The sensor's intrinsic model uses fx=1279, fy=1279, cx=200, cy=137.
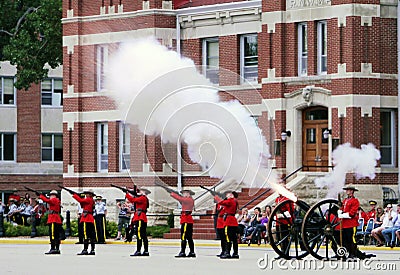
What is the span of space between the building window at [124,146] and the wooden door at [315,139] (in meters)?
A: 8.40

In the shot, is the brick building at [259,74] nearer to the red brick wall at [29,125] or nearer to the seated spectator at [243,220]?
the seated spectator at [243,220]

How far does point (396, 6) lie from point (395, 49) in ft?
5.25

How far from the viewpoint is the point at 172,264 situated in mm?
31969

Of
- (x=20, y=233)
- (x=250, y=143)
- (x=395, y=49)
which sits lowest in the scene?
(x=20, y=233)

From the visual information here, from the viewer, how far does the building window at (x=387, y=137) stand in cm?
4828

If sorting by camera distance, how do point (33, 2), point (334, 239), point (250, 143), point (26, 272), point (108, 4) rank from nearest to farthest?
point (26, 272) < point (334, 239) < point (250, 143) < point (108, 4) < point (33, 2)

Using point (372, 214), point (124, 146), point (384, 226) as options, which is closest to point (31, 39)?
point (124, 146)

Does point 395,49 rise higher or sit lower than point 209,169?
higher

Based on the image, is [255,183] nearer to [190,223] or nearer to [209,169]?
[209,169]

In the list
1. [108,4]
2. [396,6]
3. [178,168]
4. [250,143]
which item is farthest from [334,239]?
[108,4]

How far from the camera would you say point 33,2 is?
6191 cm

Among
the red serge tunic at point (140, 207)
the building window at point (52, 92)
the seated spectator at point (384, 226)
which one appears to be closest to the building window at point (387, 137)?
the seated spectator at point (384, 226)

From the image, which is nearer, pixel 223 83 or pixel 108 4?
pixel 223 83

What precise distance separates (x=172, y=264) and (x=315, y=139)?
59.5 feet
